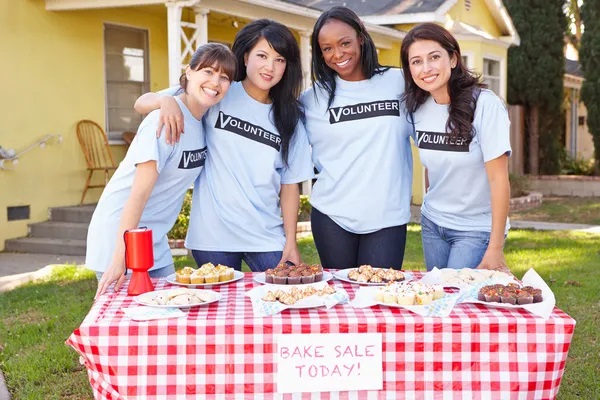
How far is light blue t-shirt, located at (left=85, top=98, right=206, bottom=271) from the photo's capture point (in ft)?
10.8

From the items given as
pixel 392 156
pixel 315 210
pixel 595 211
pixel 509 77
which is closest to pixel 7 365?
pixel 315 210

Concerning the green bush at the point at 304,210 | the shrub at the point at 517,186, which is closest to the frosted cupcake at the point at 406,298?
the green bush at the point at 304,210

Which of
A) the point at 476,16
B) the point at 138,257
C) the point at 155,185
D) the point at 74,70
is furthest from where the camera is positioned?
the point at 476,16

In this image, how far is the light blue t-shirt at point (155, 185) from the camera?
3.29 m

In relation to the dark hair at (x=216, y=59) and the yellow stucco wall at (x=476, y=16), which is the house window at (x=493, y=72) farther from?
the dark hair at (x=216, y=59)

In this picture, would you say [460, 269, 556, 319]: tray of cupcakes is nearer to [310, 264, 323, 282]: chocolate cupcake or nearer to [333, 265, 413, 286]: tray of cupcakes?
[333, 265, 413, 286]: tray of cupcakes

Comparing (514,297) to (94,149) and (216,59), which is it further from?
(94,149)

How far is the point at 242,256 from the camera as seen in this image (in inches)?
147

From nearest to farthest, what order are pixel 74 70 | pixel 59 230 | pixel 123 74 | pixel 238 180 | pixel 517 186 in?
pixel 238 180 < pixel 59 230 < pixel 74 70 < pixel 123 74 < pixel 517 186

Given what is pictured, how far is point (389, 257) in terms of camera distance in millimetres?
3812

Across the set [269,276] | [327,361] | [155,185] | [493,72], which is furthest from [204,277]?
[493,72]

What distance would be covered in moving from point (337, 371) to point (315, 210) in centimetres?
130

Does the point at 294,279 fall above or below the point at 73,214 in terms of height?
above

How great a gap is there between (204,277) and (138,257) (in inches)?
11.3
